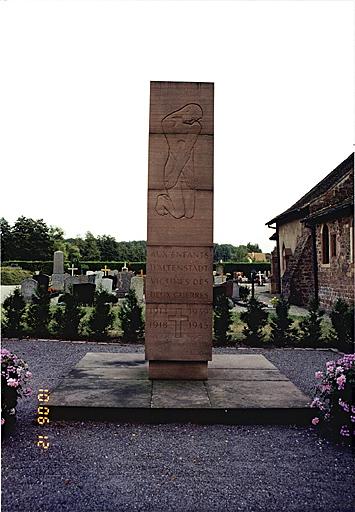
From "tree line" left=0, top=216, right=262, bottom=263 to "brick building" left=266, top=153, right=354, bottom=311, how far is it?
24.6 m

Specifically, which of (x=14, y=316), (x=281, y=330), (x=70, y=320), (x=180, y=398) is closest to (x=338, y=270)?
(x=281, y=330)

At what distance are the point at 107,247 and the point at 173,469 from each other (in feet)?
170

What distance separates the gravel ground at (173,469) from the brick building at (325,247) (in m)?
11.9

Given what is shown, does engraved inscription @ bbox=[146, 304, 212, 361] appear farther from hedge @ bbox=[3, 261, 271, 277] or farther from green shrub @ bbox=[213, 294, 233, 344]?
hedge @ bbox=[3, 261, 271, 277]

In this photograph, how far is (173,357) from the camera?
20.8 ft

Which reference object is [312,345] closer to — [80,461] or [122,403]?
[122,403]

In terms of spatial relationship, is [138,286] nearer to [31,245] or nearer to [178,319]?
[178,319]

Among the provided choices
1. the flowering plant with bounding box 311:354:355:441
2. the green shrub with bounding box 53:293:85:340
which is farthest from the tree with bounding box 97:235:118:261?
the flowering plant with bounding box 311:354:355:441

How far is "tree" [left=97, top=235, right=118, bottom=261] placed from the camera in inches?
2141

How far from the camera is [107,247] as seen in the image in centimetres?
5534

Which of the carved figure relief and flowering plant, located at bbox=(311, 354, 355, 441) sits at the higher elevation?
the carved figure relief

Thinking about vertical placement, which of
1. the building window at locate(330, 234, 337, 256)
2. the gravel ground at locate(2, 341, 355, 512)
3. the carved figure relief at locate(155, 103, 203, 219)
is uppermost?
the carved figure relief at locate(155, 103, 203, 219)

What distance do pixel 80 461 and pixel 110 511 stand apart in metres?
0.90

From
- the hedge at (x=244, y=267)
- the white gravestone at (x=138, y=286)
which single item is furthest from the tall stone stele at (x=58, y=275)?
the hedge at (x=244, y=267)
